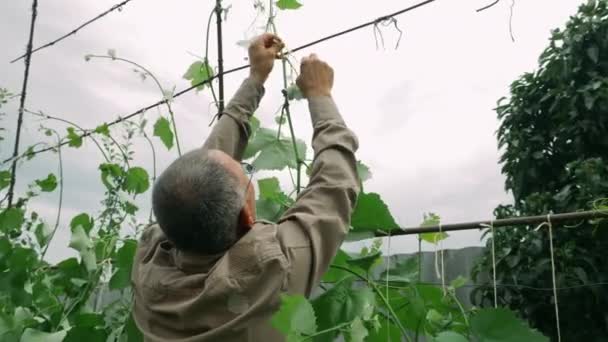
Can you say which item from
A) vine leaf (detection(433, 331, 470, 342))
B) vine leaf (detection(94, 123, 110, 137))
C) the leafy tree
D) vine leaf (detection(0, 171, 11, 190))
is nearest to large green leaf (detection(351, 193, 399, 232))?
vine leaf (detection(433, 331, 470, 342))

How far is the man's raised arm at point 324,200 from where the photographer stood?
0.84 m

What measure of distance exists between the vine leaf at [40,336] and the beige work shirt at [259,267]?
35 centimetres

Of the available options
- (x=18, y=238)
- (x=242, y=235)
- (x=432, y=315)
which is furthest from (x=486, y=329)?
(x=18, y=238)

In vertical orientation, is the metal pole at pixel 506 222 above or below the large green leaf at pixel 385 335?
above

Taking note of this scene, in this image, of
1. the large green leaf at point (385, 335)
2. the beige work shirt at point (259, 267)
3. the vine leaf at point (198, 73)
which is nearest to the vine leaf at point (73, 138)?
the vine leaf at point (198, 73)

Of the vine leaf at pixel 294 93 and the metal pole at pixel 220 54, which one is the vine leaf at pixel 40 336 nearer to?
the metal pole at pixel 220 54

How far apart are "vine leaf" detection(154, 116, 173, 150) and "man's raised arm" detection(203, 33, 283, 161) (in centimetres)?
23

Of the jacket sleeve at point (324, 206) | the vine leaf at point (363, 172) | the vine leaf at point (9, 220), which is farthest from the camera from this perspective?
the vine leaf at point (9, 220)

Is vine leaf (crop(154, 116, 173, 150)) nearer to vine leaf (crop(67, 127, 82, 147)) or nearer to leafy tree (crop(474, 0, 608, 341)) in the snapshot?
vine leaf (crop(67, 127, 82, 147))

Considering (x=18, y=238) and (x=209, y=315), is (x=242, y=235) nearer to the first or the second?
(x=209, y=315)

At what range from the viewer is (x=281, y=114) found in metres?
1.12

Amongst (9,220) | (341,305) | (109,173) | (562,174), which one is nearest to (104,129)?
(109,173)

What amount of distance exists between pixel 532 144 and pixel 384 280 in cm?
171

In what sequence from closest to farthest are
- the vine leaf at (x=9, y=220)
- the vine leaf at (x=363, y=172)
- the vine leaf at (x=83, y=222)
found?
the vine leaf at (x=363, y=172)
the vine leaf at (x=83, y=222)
the vine leaf at (x=9, y=220)
